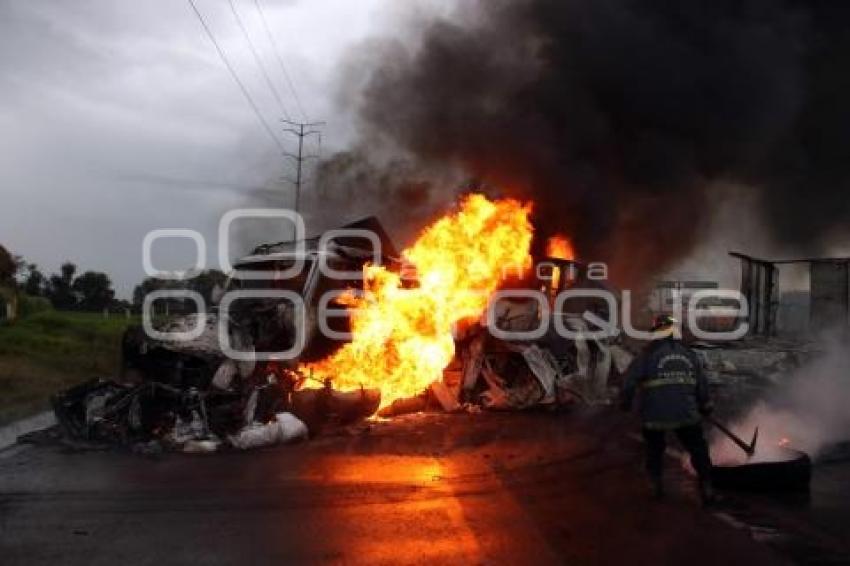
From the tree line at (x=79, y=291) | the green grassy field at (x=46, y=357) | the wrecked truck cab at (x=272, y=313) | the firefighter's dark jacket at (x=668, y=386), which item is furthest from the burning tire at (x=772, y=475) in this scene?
the tree line at (x=79, y=291)

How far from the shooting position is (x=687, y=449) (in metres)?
6.52

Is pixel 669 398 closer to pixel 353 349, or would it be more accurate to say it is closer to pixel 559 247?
pixel 353 349

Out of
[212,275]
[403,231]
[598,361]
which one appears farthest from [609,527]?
[212,275]

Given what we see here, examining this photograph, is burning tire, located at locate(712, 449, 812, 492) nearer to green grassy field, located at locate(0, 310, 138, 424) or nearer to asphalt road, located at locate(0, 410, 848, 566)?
asphalt road, located at locate(0, 410, 848, 566)

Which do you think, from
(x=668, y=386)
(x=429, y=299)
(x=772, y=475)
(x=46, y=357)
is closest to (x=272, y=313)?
(x=429, y=299)

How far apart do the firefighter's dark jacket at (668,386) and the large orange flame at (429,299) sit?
18.5ft

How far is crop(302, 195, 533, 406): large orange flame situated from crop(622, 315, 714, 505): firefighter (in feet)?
18.6

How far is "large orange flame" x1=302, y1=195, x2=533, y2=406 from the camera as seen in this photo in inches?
486

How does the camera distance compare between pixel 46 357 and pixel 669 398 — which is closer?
pixel 669 398

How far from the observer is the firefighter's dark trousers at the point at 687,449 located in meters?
6.39

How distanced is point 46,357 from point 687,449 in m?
15.7

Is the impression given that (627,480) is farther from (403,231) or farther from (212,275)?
(212,275)

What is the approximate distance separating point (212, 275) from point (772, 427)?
44299mm

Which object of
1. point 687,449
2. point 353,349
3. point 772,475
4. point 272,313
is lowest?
point 772,475
